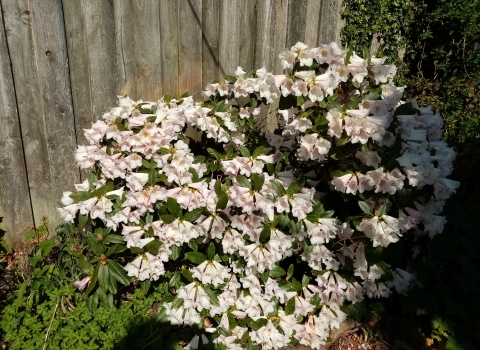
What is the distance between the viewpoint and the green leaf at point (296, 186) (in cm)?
222

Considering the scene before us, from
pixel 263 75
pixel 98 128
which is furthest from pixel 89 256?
pixel 263 75

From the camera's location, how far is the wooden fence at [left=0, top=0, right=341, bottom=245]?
99.5 inches

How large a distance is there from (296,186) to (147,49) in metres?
1.42

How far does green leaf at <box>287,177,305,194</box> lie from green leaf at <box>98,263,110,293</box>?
37.8 inches

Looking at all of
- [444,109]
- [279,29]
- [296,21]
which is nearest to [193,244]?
[279,29]

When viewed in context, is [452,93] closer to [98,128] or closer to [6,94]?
[98,128]

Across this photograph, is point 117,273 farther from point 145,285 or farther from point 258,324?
point 258,324

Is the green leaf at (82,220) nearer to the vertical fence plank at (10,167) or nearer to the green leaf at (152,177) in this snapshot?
the green leaf at (152,177)

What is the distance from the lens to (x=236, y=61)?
11.9ft

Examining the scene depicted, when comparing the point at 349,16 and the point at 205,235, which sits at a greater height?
the point at 349,16

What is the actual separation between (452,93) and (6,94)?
407 centimetres

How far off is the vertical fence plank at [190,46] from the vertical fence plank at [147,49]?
0.60 feet

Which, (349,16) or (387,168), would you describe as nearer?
(387,168)

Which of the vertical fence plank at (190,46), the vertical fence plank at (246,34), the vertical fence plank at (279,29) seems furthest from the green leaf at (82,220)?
the vertical fence plank at (279,29)
